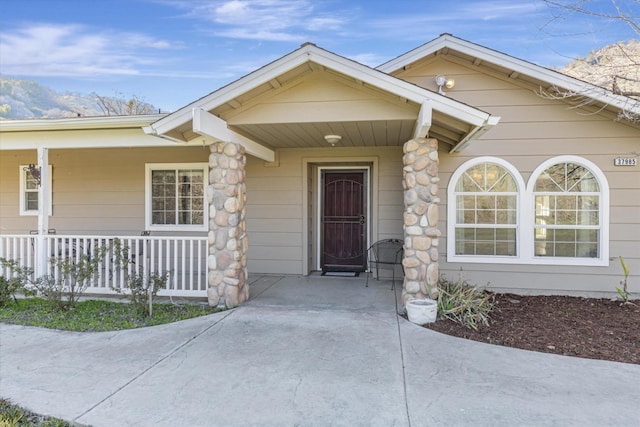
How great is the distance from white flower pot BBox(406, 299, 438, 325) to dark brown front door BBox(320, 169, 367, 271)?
9.58 ft

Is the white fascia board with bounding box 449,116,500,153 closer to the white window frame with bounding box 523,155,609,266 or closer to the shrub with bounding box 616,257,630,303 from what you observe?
the white window frame with bounding box 523,155,609,266

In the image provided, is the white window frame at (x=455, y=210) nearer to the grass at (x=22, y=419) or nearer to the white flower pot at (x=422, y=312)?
the white flower pot at (x=422, y=312)

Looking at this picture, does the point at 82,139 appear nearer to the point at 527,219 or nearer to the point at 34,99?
the point at 527,219

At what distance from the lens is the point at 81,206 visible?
309 inches

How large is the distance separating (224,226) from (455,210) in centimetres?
365

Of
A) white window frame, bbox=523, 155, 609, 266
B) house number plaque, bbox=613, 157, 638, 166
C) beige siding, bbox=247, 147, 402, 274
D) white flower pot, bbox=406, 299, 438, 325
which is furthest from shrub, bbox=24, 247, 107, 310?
house number plaque, bbox=613, 157, 638, 166

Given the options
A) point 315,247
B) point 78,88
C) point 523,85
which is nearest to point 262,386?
point 315,247

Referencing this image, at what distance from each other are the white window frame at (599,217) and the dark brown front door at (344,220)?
278 cm

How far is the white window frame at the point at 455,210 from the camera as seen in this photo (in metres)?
6.14

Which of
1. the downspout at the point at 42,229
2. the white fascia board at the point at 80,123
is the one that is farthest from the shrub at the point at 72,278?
the white fascia board at the point at 80,123

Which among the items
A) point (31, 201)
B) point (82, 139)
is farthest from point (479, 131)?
point (31, 201)

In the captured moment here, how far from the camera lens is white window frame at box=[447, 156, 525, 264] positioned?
6.14 meters

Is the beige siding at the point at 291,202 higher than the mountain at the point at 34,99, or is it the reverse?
the mountain at the point at 34,99

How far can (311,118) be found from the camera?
490 centimetres
